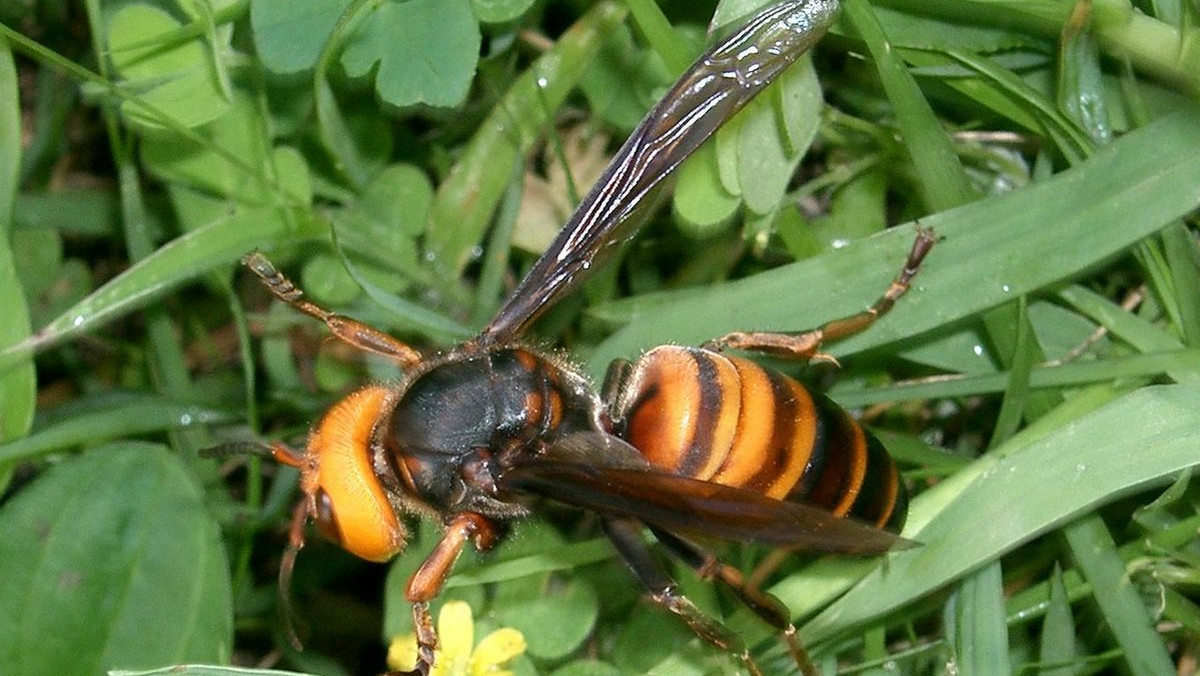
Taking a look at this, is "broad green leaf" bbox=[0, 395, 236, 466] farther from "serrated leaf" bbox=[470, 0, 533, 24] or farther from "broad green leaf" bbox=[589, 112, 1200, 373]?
"serrated leaf" bbox=[470, 0, 533, 24]

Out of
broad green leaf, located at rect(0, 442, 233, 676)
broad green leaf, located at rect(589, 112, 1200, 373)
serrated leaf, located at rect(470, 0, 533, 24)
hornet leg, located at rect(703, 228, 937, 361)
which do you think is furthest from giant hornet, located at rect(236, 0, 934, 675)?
broad green leaf, located at rect(0, 442, 233, 676)

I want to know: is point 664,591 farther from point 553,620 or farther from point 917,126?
point 917,126

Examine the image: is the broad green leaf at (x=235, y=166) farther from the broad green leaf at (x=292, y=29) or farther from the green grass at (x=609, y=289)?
the broad green leaf at (x=292, y=29)

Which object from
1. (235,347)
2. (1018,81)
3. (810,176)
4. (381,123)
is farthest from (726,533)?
(235,347)

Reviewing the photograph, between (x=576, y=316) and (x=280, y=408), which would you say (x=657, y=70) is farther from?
(x=280, y=408)

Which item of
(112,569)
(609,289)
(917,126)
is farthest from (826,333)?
(112,569)

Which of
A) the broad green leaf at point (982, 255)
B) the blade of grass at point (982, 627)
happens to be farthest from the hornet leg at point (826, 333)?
the blade of grass at point (982, 627)
